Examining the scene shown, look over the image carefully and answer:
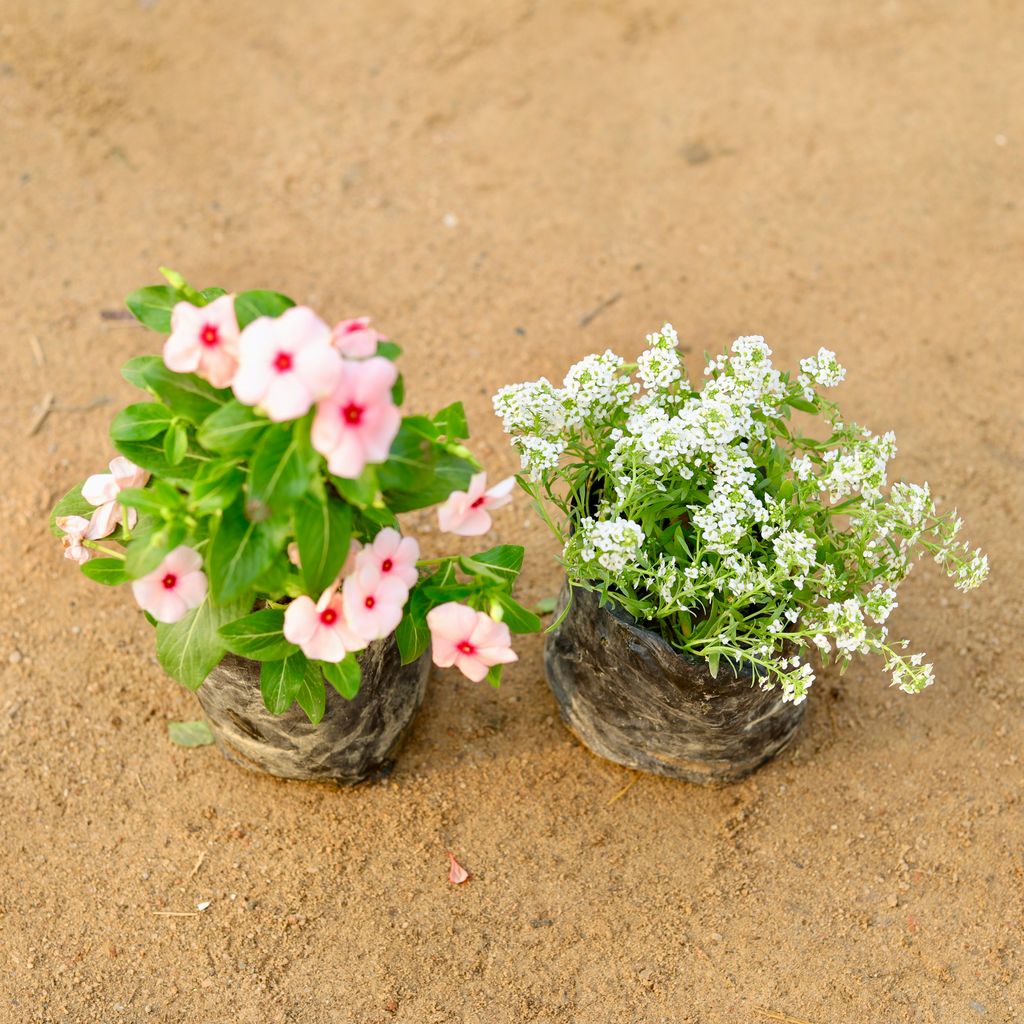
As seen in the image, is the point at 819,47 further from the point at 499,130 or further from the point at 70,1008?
the point at 70,1008

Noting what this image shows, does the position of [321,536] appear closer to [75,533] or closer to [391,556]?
[391,556]

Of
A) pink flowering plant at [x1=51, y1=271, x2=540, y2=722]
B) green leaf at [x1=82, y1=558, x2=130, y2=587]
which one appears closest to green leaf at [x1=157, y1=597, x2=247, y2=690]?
pink flowering plant at [x1=51, y1=271, x2=540, y2=722]

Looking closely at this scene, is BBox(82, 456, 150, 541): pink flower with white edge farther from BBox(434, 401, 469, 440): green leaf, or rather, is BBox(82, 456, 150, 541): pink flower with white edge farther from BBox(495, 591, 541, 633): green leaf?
BBox(495, 591, 541, 633): green leaf

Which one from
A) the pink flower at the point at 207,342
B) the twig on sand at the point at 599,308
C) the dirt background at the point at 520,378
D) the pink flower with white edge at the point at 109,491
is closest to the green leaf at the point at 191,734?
the dirt background at the point at 520,378

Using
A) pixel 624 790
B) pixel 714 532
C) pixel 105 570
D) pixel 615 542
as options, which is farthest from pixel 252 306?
pixel 624 790

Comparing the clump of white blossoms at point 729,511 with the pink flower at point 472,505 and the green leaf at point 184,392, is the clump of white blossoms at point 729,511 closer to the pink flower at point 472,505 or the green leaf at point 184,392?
the pink flower at point 472,505
